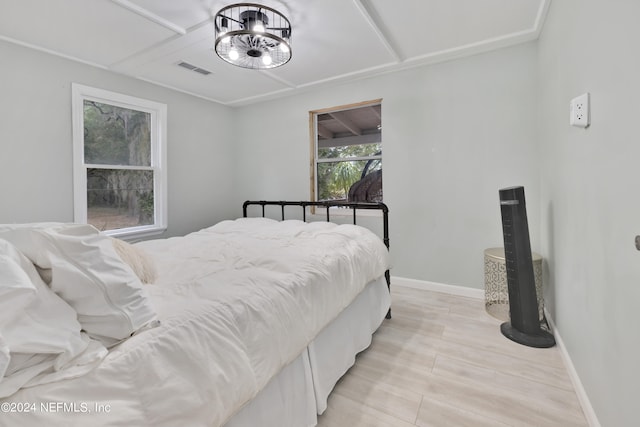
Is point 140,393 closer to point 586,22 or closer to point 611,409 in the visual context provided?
point 611,409

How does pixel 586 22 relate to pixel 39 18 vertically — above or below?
below

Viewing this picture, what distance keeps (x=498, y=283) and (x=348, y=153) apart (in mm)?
2111

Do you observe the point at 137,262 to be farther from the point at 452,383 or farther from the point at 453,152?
the point at 453,152

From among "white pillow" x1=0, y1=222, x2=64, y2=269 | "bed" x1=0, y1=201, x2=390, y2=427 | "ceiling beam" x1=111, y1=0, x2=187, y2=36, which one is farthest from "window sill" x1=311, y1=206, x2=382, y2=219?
"white pillow" x1=0, y1=222, x2=64, y2=269

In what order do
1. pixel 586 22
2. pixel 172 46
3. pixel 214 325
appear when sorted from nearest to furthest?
pixel 214 325
pixel 586 22
pixel 172 46

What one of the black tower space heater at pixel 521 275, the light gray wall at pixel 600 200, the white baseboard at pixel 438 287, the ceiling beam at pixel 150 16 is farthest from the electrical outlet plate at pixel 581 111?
Answer: the ceiling beam at pixel 150 16

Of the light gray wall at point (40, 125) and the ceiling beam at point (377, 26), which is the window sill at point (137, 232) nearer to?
the light gray wall at point (40, 125)

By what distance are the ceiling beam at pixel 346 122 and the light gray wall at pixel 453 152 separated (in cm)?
15

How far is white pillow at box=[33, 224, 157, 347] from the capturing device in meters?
0.79

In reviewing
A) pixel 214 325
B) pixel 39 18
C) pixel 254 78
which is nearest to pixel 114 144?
pixel 39 18

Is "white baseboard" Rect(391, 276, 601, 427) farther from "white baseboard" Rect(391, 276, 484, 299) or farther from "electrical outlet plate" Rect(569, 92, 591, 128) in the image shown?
"electrical outlet plate" Rect(569, 92, 591, 128)

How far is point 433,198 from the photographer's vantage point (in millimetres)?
3086

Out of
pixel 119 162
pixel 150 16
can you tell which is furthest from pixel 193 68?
pixel 119 162

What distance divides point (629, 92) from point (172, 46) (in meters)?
3.05
